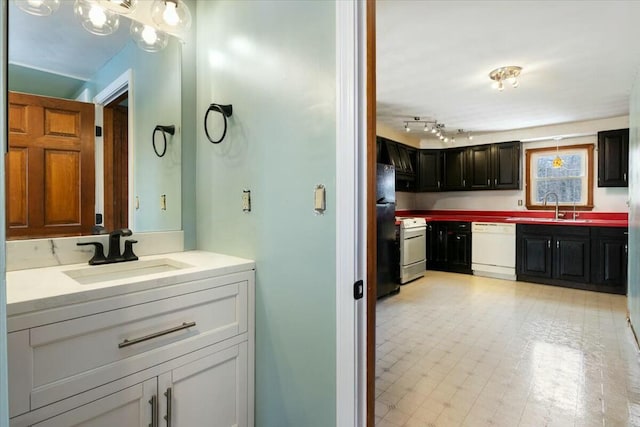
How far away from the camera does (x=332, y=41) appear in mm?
1176

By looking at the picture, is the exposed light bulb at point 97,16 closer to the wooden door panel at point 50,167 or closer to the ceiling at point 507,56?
the wooden door panel at point 50,167

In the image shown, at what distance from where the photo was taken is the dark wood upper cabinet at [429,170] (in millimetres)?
6043

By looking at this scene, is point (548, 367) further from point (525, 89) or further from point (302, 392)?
point (525, 89)

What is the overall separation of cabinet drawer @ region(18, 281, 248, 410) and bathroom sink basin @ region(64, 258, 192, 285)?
0.25 metres

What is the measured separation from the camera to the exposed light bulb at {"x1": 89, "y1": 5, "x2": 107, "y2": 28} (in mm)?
1508

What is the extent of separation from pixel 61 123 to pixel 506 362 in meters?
3.10

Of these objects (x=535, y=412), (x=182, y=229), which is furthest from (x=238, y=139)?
(x=535, y=412)

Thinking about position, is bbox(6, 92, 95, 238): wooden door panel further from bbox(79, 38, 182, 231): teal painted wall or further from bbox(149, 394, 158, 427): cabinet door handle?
bbox(149, 394, 158, 427): cabinet door handle

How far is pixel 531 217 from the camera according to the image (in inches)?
210

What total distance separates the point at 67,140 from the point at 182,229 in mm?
654

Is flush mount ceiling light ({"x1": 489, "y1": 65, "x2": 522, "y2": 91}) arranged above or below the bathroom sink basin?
above

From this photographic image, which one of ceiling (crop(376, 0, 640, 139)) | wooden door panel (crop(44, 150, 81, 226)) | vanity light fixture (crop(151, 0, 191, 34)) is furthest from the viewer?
ceiling (crop(376, 0, 640, 139))

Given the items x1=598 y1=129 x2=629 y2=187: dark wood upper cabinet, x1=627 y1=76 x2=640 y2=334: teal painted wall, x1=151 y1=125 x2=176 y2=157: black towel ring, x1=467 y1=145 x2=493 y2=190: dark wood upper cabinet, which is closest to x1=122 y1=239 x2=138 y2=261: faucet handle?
x1=151 y1=125 x2=176 y2=157: black towel ring

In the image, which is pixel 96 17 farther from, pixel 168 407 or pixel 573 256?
pixel 573 256
